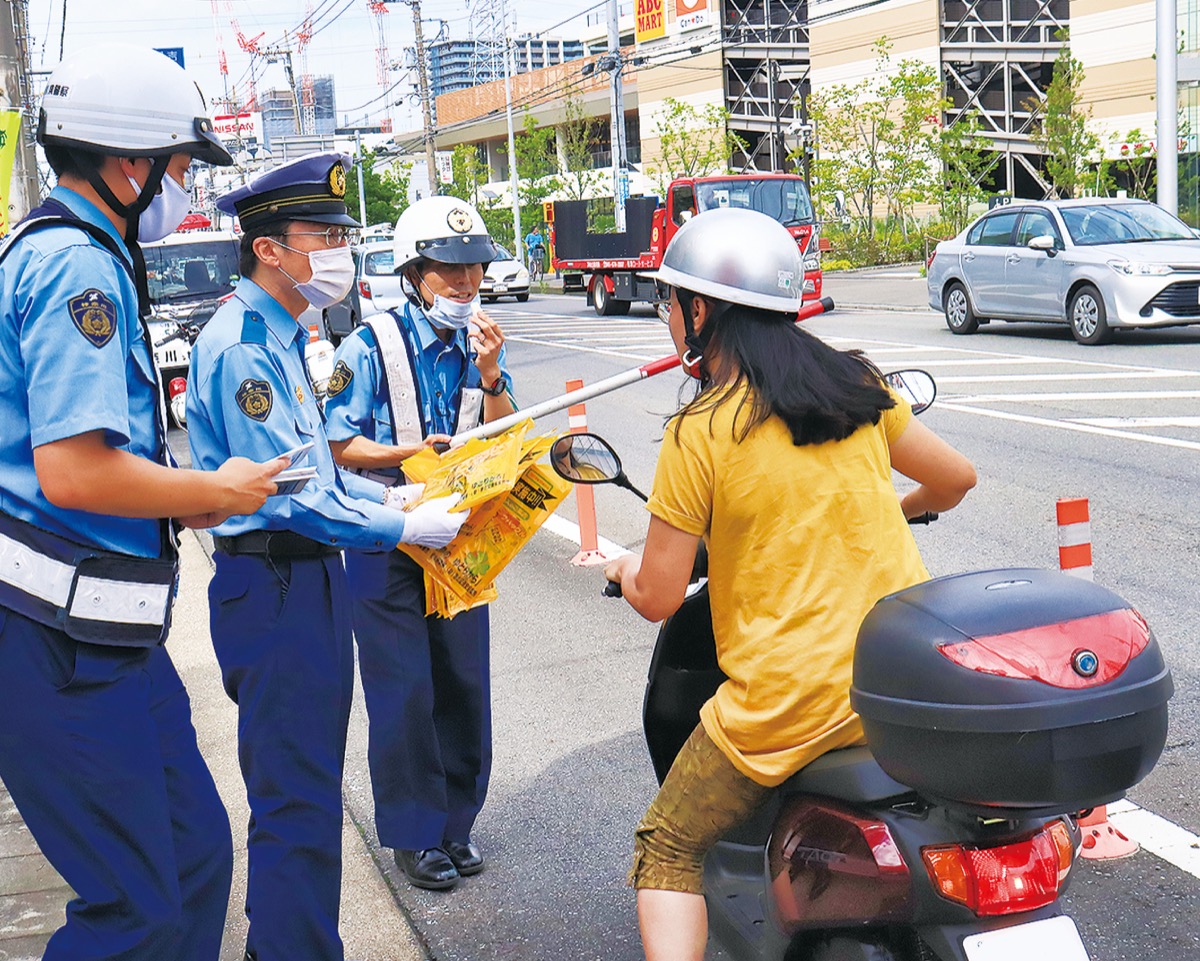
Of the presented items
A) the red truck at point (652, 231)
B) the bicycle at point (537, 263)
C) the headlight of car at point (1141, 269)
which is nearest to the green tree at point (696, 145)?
the bicycle at point (537, 263)

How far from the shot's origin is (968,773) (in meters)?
2.06

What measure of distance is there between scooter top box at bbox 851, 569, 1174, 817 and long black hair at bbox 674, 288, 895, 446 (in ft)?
1.53

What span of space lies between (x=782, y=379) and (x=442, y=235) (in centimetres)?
184

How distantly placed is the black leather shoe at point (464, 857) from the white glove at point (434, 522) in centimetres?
113

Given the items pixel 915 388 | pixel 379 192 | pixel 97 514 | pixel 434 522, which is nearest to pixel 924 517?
pixel 915 388

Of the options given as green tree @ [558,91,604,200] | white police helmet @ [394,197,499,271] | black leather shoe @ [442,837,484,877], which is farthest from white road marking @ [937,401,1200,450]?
green tree @ [558,91,604,200]

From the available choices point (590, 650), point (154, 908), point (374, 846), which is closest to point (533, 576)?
point (590, 650)

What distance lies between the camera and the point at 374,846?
440 centimetres

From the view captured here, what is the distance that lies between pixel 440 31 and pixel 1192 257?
46351 millimetres

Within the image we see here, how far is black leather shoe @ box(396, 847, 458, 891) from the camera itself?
4.03m

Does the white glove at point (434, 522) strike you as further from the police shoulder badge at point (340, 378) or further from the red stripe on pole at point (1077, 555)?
the red stripe on pole at point (1077, 555)

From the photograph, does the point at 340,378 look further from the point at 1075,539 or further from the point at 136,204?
the point at 1075,539

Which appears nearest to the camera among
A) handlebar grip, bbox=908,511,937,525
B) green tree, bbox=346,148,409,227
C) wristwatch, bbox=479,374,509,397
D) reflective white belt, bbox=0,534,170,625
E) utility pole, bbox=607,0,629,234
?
reflective white belt, bbox=0,534,170,625

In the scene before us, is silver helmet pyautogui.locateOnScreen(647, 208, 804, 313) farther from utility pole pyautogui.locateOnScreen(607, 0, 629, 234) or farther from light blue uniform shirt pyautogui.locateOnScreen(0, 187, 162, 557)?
utility pole pyautogui.locateOnScreen(607, 0, 629, 234)
